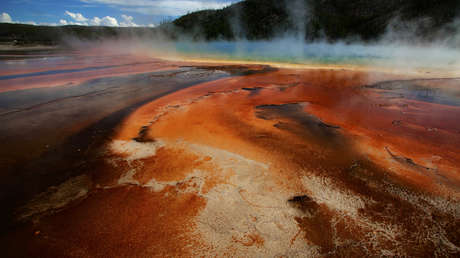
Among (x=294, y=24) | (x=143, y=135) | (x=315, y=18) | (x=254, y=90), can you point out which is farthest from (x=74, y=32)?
(x=143, y=135)

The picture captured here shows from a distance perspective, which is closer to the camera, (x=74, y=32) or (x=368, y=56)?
(x=368, y=56)

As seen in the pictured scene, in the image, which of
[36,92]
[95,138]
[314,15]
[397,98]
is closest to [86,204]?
[95,138]

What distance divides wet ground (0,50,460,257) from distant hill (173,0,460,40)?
34.2m

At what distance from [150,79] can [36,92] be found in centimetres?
393

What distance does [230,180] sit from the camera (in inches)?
109

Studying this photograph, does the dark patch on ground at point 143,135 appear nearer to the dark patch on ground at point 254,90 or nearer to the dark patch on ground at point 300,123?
the dark patch on ground at point 300,123

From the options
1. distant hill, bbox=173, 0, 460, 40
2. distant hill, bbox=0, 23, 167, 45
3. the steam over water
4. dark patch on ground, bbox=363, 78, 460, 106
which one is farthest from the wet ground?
distant hill, bbox=0, 23, 167, 45

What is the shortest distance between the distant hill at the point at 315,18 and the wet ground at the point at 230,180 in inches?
1348

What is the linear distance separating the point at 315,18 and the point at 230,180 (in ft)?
166

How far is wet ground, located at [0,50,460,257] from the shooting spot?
6.45 ft

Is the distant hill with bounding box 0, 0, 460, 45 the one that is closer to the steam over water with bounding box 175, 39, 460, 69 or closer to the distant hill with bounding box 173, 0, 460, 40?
the distant hill with bounding box 173, 0, 460, 40

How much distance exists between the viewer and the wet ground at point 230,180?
6.45ft

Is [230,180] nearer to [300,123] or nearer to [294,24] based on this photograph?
[300,123]

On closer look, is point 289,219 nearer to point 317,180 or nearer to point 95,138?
point 317,180
